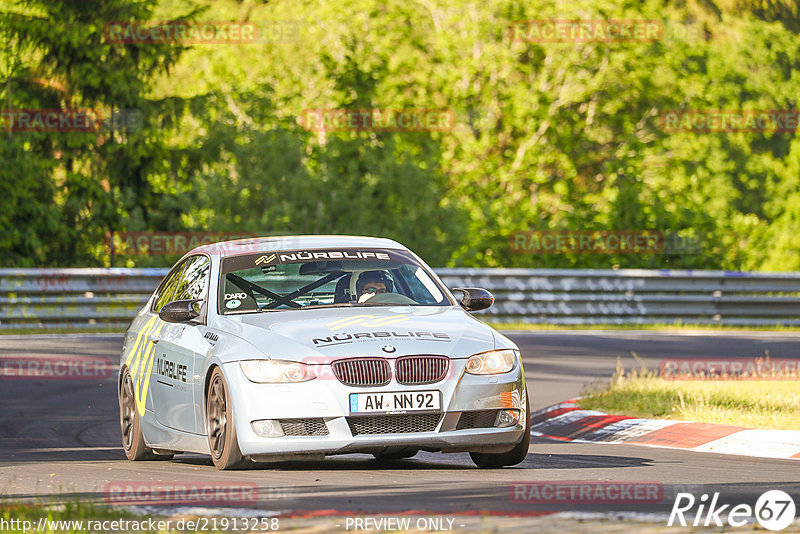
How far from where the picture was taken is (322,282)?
9719 mm

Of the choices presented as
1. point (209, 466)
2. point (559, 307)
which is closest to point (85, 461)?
point (209, 466)

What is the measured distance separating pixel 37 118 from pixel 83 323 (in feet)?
33.2

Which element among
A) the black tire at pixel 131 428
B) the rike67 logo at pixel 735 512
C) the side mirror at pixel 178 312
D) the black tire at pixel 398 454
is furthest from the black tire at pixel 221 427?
the rike67 logo at pixel 735 512

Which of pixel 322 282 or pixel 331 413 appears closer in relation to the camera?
pixel 331 413

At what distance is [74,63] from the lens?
3284cm

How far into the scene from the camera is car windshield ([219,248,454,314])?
954 cm

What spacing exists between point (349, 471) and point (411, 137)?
31.7 m

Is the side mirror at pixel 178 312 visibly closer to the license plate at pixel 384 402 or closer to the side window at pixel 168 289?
the side window at pixel 168 289

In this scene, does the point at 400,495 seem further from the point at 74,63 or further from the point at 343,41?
the point at 343,41

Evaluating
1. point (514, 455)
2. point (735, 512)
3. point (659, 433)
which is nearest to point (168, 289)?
point (514, 455)

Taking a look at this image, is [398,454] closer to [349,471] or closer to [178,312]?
[349,471]

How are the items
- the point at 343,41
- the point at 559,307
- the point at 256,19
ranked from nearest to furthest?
the point at 559,307
the point at 343,41
the point at 256,19

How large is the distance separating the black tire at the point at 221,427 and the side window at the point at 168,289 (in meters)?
1.90

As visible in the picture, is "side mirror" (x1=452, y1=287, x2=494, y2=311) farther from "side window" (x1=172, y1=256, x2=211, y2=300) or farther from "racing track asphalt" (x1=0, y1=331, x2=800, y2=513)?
"side window" (x1=172, y1=256, x2=211, y2=300)
